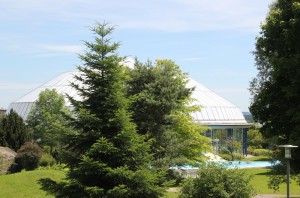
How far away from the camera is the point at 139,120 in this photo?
1961cm

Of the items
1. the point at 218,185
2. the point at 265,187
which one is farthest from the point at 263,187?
the point at 218,185

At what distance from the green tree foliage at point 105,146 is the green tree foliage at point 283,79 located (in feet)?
18.3

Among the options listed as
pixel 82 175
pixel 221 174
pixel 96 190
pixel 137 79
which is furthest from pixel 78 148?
pixel 137 79

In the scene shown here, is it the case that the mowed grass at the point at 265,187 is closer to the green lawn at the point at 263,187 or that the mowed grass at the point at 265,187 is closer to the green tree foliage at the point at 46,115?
the green lawn at the point at 263,187

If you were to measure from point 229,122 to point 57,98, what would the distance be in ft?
79.0

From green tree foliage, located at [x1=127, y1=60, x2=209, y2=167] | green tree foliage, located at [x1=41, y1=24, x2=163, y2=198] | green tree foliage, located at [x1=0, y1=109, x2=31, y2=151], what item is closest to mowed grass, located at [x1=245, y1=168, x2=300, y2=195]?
green tree foliage, located at [x1=127, y1=60, x2=209, y2=167]

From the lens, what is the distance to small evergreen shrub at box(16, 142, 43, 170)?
898 inches

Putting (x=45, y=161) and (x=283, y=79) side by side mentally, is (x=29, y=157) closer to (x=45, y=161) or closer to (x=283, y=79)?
(x=45, y=161)

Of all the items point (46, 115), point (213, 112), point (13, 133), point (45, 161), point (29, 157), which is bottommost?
point (45, 161)

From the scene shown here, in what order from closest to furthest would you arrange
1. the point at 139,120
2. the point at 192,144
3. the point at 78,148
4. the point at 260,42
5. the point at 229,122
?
the point at 78,148, the point at 260,42, the point at 139,120, the point at 192,144, the point at 229,122

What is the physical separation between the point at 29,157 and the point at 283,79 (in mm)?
17234

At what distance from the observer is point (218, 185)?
13.4 m

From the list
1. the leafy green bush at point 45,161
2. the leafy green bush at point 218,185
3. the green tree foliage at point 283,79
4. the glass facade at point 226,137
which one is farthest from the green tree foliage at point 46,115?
the glass facade at point 226,137

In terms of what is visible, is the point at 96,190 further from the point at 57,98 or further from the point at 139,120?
the point at 57,98
